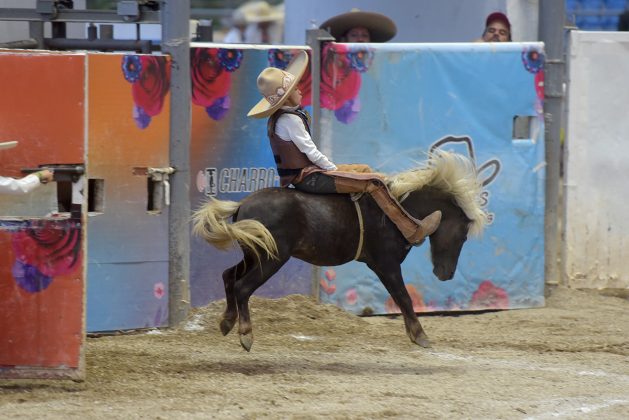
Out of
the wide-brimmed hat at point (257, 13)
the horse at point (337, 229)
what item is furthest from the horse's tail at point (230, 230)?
the wide-brimmed hat at point (257, 13)

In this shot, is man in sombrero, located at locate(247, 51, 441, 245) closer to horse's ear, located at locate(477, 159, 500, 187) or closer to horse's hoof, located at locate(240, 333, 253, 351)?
horse's hoof, located at locate(240, 333, 253, 351)

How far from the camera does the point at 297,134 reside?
7.23 m

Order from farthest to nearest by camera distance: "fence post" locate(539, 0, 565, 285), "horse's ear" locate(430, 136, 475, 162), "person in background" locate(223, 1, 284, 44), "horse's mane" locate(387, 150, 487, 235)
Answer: "person in background" locate(223, 1, 284, 44), "fence post" locate(539, 0, 565, 285), "horse's ear" locate(430, 136, 475, 162), "horse's mane" locate(387, 150, 487, 235)

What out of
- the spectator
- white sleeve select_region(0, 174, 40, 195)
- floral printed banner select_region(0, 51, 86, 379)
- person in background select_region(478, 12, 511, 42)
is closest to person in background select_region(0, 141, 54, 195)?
white sleeve select_region(0, 174, 40, 195)

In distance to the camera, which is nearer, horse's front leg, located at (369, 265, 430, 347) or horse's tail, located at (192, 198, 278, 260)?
horse's tail, located at (192, 198, 278, 260)

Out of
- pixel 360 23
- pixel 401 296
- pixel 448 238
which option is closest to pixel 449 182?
pixel 448 238

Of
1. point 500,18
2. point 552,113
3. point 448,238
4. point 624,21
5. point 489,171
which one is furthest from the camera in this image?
point 624,21

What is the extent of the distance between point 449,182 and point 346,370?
4.87 ft

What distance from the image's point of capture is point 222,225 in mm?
7109

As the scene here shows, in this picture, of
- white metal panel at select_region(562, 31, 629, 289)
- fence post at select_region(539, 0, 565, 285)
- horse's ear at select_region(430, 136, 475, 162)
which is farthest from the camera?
white metal panel at select_region(562, 31, 629, 289)

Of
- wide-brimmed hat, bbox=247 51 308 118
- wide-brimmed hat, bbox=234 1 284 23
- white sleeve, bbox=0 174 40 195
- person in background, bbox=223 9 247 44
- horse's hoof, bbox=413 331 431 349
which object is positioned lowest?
horse's hoof, bbox=413 331 431 349

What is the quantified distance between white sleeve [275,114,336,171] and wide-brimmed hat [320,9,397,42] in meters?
3.78

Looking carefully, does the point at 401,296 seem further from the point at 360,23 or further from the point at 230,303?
the point at 360,23

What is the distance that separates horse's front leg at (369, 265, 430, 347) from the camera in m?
7.53
